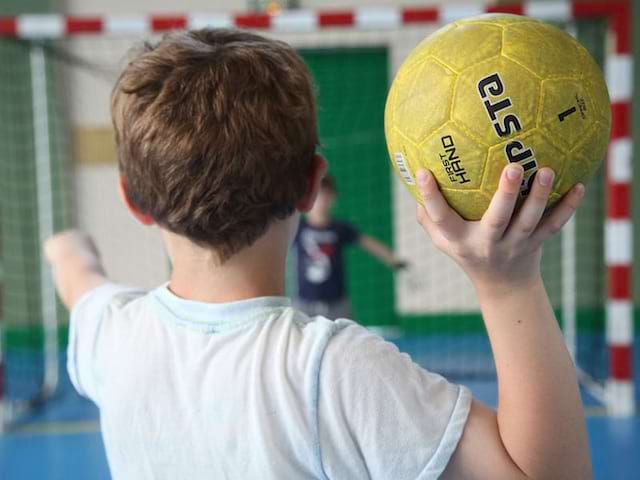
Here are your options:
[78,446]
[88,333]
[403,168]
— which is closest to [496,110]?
[403,168]

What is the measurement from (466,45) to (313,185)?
232 mm

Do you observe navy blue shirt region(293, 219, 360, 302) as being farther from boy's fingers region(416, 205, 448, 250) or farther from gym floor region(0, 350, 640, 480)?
boy's fingers region(416, 205, 448, 250)

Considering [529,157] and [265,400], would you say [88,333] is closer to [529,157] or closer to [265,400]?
[265,400]

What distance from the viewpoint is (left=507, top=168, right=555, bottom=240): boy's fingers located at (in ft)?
1.77

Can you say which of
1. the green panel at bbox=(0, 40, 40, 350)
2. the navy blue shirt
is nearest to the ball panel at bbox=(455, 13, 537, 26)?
the navy blue shirt

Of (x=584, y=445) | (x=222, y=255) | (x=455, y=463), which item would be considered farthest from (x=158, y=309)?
(x=584, y=445)

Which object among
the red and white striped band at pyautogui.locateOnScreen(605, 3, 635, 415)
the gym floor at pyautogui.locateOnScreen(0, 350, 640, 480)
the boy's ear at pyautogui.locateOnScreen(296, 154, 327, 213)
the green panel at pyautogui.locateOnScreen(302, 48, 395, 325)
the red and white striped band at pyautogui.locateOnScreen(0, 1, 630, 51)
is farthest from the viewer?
the green panel at pyautogui.locateOnScreen(302, 48, 395, 325)

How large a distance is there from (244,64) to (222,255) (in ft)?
0.70

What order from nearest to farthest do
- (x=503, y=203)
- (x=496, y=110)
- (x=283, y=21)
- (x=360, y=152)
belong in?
(x=503, y=203), (x=496, y=110), (x=283, y=21), (x=360, y=152)

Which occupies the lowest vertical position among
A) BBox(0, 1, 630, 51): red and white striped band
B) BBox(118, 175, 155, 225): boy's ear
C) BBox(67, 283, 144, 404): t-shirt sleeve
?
BBox(67, 283, 144, 404): t-shirt sleeve

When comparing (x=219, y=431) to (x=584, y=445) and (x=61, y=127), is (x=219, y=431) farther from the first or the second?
(x=61, y=127)

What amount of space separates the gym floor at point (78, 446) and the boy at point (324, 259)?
848mm

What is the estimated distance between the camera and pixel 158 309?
774mm

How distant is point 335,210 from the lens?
184 inches
